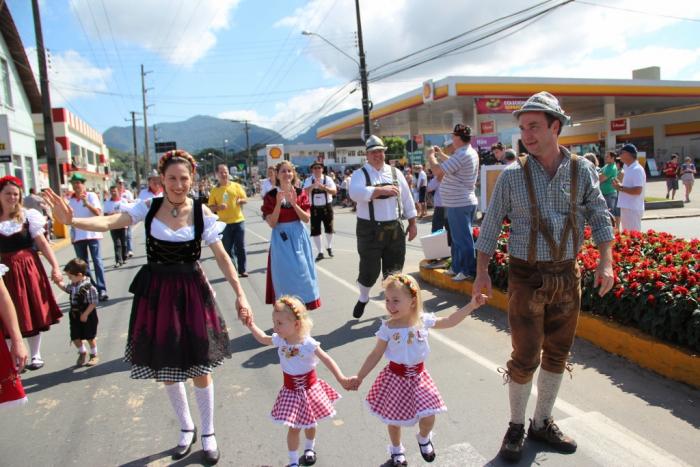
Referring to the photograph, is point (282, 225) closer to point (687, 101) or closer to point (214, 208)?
point (214, 208)

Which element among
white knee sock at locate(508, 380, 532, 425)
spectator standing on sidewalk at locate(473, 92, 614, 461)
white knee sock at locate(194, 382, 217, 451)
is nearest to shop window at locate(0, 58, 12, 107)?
white knee sock at locate(194, 382, 217, 451)

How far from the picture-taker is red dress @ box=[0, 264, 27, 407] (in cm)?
295

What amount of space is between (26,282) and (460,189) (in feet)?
16.4

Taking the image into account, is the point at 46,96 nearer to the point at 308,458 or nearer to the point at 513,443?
the point at 308,458

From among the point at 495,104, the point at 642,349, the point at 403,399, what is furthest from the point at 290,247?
the point at 495,104

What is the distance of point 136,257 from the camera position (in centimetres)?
1341

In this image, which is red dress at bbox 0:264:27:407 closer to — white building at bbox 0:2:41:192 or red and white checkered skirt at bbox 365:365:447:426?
red and white checkered skirt at bbox 365:365:447:426

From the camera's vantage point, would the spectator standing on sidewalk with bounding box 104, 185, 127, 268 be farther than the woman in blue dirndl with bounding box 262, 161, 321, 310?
Yes

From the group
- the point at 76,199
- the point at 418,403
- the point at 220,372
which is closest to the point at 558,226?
the point at 418,403

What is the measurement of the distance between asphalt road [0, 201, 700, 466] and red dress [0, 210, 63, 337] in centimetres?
53

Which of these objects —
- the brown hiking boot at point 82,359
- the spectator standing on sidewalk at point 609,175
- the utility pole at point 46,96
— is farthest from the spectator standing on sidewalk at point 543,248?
the utility pole at point 46,96

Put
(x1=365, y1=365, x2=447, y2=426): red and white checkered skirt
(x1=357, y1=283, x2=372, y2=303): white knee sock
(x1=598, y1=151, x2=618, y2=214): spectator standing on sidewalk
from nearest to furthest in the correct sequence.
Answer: (x1=365, y1=365, x2=447, y2=426): red and white checkered skirt → (x1=357, y1=283, x2=372, y2=303): white knee sock → (x1=598, y1=151, x2=618, y2=214): spectator standing on sidewalk

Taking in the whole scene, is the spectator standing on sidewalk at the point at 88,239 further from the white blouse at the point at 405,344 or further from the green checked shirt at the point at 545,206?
the green checked shirt at the point at 545,206

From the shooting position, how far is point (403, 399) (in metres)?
2.92
